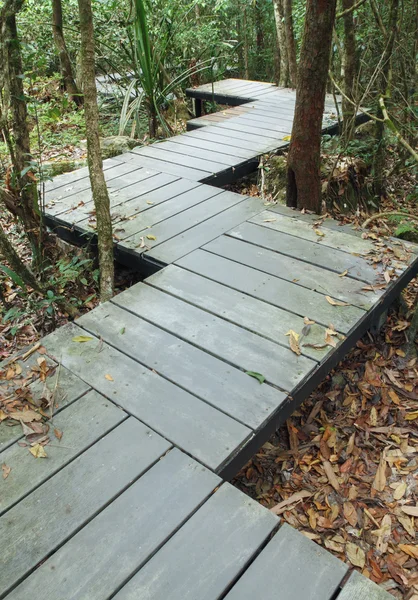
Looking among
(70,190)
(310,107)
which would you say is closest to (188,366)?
(310,107)

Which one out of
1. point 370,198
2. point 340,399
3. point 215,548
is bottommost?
point 340,399

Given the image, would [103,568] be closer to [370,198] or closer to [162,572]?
[162,572]

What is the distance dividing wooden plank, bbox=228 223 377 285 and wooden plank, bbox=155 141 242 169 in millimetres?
1180

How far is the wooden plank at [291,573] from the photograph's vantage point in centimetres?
130

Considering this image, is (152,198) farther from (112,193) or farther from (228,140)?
(228,140)

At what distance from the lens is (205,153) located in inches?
173

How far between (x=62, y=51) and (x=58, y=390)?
5.70 meters

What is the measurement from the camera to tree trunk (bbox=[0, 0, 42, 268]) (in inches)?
114

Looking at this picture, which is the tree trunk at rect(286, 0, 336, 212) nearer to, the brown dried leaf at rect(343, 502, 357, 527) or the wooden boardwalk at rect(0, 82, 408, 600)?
the wooden boardwalk at rect(0, 82, 408, 600)

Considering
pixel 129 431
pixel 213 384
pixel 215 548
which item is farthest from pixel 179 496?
pixel 213 384

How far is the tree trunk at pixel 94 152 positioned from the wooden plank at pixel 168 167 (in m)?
1.36

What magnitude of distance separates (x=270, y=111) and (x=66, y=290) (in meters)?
3.52

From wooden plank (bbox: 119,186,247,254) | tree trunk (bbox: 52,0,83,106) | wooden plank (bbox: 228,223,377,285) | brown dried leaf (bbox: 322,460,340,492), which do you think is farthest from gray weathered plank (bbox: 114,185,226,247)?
tree trunk (bbox: 52,0,83,106)

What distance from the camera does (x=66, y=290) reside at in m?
3.31
